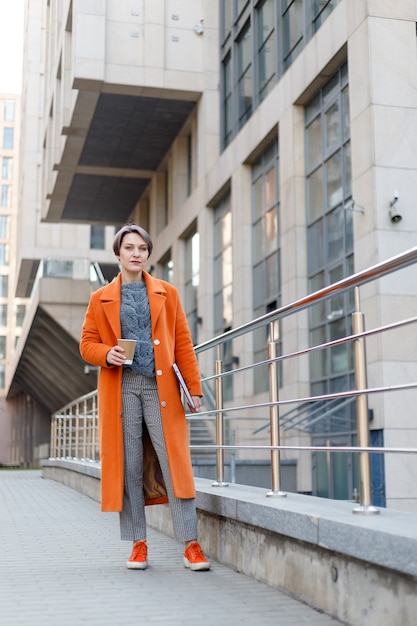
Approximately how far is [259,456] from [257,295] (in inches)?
154

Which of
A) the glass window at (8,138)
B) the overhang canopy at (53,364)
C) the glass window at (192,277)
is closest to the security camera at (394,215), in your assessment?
the glass window at (192,277)

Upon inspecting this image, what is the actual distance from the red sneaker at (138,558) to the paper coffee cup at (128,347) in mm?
1167

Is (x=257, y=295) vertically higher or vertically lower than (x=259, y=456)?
higher

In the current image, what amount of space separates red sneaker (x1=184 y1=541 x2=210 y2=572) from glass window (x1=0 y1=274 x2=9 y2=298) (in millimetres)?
80271

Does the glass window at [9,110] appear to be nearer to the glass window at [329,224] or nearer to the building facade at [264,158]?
the building facade at [264,158]

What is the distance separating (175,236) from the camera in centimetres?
2755

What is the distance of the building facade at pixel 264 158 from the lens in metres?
14.4

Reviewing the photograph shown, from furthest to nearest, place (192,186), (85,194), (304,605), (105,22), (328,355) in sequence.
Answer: (85,194) → (192,186) → (105,22) → (328,355) → (304,605)

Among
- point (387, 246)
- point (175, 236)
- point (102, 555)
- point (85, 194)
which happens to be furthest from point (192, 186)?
point (102, 555)

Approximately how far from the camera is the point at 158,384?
4.94 m

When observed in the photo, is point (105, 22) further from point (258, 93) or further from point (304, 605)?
point (304, 605)

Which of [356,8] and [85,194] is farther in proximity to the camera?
[85,194]

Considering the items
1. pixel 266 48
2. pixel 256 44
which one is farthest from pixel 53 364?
pixel 266 48

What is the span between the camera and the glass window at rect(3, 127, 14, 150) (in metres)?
87.8
